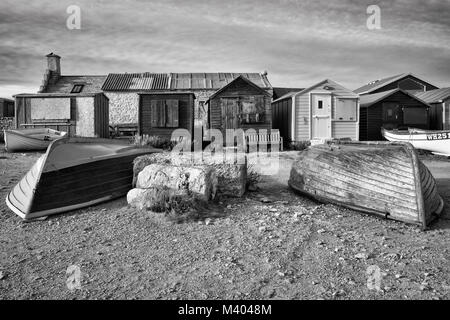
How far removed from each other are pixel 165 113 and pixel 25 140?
629 cm

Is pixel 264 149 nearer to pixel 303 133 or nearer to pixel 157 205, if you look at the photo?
pixel 303 133

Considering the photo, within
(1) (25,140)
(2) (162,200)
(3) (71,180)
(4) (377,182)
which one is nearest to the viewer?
(2) (162,200)

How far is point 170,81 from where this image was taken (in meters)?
29.0

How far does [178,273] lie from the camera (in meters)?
3.91

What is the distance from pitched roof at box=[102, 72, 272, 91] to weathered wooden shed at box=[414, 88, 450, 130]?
12.0 meters

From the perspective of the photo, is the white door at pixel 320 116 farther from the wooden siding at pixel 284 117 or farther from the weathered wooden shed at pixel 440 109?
the weathered wooden shed at pixel 440 109

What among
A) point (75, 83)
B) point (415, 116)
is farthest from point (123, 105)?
point (415, 116)

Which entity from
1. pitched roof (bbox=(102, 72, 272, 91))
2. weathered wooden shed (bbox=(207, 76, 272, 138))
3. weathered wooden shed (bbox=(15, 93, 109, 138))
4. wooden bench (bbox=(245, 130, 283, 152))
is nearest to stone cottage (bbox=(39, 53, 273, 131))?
pitched roof (bbox=(102, 72, 272, 91))

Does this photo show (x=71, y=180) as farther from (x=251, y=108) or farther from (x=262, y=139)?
(x=251, y=108)

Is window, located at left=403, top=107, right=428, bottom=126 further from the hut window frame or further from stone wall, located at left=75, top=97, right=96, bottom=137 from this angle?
stone wall, located at left=75, top=97, right=96, bottom=137

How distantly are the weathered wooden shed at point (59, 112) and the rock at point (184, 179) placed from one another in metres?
12.4

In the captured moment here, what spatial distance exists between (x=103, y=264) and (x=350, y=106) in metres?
17.2
